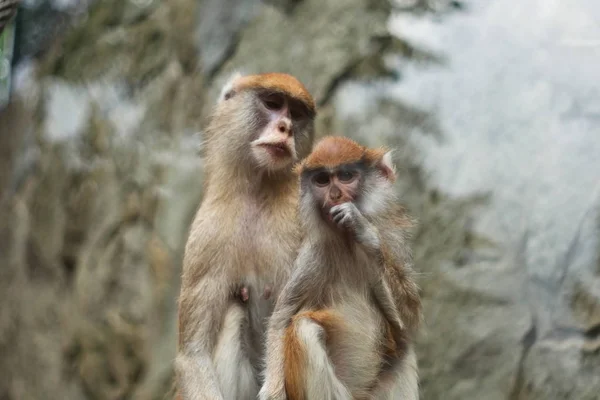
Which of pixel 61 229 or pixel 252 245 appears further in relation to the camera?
pixel 61 229

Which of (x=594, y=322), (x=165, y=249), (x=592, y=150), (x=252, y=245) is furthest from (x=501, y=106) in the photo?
(x=165, y=249)

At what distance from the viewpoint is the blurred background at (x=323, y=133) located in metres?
3.99

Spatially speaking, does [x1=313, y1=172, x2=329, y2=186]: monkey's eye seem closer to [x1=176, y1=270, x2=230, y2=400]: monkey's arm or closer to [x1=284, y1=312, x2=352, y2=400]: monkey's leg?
[x1=284, y1=312, x2=352, y2=400]: monkey's leg

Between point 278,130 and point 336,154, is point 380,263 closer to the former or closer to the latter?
point 336,154

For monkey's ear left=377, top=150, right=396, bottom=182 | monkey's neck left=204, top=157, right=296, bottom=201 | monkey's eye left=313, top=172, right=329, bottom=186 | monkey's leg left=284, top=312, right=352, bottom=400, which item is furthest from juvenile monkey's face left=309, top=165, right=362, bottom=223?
monkey's neck left=204, top=157, right=296, bottom=201

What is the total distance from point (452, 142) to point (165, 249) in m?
2.13

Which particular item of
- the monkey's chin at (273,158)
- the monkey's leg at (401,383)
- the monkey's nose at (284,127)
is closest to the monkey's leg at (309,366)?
the monkey's leg at (401,383)

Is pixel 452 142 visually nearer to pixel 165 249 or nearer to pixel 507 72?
pixel 507 72

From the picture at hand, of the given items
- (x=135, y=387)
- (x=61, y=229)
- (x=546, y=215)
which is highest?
(x=546, y=215)

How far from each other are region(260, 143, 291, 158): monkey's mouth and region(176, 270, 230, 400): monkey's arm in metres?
0.54

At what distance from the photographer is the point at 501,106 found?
4223mm

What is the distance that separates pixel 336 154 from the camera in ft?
8.35

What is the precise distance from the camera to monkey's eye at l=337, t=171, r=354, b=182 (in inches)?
101

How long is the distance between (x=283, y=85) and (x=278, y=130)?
207mm
